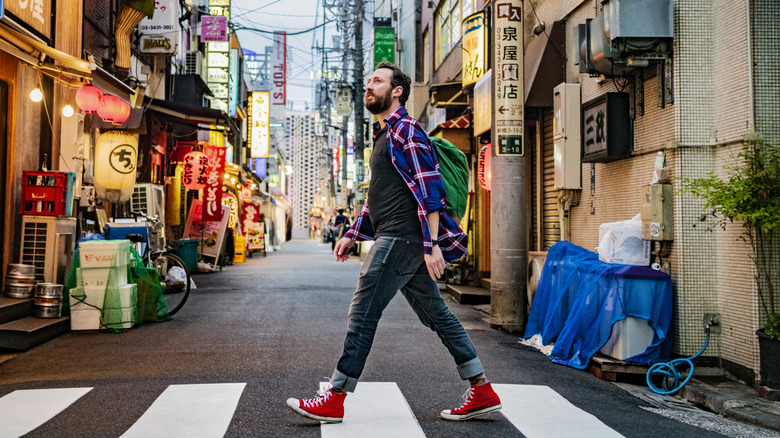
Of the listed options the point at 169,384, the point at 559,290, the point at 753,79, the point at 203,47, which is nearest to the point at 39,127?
the point at 169,384

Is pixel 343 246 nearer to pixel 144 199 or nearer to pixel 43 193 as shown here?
pixel 43 193

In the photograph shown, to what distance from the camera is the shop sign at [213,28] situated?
25.2 m

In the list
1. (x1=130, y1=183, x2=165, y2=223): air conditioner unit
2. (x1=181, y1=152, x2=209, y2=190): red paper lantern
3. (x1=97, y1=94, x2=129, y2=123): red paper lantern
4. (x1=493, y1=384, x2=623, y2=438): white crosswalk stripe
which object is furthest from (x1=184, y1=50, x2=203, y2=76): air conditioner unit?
(x1=493, y1=384, x2=623, y2=438): white crosswalk stripe

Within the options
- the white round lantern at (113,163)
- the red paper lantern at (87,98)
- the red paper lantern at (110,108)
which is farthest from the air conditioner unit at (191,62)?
the red paper lantern at (87,98)

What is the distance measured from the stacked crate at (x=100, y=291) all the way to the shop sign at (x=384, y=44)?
22.7 m

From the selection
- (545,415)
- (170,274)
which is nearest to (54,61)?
(170,274)

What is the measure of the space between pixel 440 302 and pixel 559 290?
3236 mm

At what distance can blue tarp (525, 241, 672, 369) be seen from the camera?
591cm

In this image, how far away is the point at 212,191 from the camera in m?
20.2

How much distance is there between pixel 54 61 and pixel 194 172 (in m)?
11.2

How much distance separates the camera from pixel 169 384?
5.09 metres

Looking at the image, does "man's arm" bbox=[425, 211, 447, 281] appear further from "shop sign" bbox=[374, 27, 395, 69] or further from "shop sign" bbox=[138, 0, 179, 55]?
"shop sign" bbox=[374, 27, 395, 69]

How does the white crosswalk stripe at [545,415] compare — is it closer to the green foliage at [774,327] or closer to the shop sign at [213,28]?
the green foliage at [774,327]

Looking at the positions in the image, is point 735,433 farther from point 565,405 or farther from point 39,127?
point 39,127
